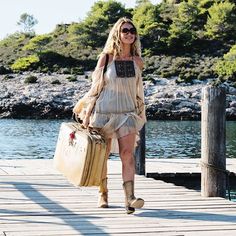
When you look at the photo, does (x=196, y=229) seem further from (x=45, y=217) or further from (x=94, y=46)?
(x=94, y=46)

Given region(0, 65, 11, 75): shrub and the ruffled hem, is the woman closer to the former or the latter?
the ruffled hem

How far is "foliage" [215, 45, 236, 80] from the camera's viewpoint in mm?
79688

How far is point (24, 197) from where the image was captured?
771cm

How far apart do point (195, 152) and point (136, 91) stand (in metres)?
22.1

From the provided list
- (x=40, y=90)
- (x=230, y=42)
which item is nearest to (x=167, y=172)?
(x=40, y=90)

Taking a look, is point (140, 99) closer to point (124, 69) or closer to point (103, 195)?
point (124, 69)

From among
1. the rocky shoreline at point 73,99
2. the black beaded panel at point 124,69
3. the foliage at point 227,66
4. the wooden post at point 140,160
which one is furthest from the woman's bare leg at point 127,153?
the foliage at point 227,66

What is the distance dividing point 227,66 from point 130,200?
75975 mm

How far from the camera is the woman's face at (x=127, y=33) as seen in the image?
255 inches

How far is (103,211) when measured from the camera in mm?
6785

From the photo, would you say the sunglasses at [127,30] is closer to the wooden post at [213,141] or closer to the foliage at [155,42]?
the wooden post at [213,141]

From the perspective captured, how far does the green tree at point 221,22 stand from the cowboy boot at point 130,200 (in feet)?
300

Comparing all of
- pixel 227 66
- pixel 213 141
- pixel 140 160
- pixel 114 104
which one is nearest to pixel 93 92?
pixel 114 104

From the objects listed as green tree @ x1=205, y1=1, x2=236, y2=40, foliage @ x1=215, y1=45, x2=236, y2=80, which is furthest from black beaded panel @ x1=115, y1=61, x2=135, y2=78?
green tree @ x1=205, y1=1, x2=236, y2=40
